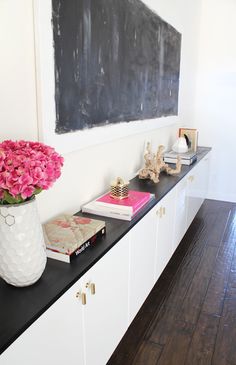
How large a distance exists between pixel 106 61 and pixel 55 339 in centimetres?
136

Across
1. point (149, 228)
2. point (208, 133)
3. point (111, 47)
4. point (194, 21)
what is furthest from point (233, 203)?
point (111, 47)

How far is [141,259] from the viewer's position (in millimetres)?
1728

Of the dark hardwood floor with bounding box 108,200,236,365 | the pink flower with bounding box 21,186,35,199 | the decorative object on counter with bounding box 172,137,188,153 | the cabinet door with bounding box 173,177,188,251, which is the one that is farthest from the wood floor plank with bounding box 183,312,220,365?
the decorative object on counter with bounding box 172,137,188,153

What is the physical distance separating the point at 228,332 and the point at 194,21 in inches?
124

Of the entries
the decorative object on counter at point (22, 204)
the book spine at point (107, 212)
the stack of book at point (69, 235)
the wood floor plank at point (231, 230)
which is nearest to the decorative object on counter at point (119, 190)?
the book spine at point (107, 212)

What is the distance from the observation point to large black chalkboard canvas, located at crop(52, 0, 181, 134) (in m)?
1.37

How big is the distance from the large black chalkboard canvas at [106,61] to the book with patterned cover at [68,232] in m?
0.41

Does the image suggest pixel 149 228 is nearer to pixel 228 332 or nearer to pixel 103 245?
pixel 103 245

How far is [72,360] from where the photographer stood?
116cm

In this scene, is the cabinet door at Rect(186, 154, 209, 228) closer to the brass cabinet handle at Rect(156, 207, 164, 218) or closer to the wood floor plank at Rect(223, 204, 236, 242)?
the wood floor plank at Rect(223, 204, 236, 242)

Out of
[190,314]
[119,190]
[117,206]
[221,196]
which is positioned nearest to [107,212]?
[117,206]

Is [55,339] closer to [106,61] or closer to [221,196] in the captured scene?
[106,61]

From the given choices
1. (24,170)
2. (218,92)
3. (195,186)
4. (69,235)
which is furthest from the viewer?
(218,92)

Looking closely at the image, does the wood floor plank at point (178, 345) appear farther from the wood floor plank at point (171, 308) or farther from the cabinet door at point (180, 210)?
the cabinet door at point (180, 210)
